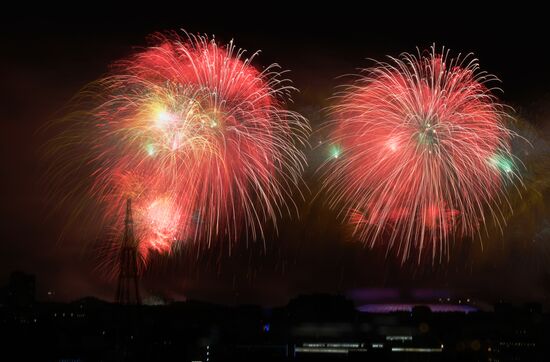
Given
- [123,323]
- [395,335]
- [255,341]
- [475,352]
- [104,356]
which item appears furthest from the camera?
[395,335]

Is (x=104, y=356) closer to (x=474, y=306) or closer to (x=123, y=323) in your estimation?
(x=123, y=323)

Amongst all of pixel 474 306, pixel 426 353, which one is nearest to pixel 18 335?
pixel 426 353

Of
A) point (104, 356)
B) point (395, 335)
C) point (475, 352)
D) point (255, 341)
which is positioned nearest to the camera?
point (104, 356)

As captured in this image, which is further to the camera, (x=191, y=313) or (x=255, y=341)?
(x=191, y=313)

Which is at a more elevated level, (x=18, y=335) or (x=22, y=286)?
(x=22, y=286)

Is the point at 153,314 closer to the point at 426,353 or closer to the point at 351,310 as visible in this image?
the point at 351,310

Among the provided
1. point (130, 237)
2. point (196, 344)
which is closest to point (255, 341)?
point (196, 344)

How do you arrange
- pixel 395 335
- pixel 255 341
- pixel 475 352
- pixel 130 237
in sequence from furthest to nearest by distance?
1. pixel 395 335
2. pixel 255 341
3. pixel 475 352
4. pixel 130 237

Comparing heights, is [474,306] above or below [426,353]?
above

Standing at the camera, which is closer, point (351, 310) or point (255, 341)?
point (255, 341)
